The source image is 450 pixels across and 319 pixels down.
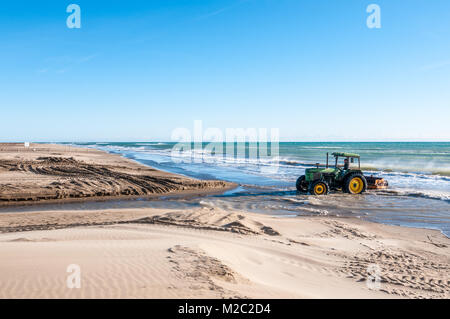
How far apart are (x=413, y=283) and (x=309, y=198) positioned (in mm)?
8912

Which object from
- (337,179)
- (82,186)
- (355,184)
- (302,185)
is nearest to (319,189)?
(302,185)

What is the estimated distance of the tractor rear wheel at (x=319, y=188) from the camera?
14.7 m

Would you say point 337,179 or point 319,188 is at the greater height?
point 337,179

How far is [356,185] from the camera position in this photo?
49.1 ft

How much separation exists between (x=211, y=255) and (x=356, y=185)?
11205 mm

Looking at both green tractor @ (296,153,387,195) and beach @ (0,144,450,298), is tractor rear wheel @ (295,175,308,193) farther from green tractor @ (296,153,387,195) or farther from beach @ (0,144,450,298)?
beach @ (0,144,450,298)

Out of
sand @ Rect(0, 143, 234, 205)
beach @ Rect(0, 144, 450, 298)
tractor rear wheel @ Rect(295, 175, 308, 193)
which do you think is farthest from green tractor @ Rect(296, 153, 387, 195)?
sand @ Rect(0, 143, 234, 205)

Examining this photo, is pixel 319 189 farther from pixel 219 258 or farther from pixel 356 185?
pixel 219 258

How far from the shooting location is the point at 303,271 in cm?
568

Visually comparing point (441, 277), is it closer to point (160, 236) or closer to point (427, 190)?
point (160, 236)

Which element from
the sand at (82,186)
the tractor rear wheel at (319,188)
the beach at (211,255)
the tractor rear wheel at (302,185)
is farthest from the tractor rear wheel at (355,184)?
the sand at (82,186)

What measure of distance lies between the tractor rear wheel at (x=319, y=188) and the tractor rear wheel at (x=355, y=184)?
0.95m

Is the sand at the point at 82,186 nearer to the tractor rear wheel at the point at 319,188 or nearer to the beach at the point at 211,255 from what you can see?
the beach at the point at 211,255
